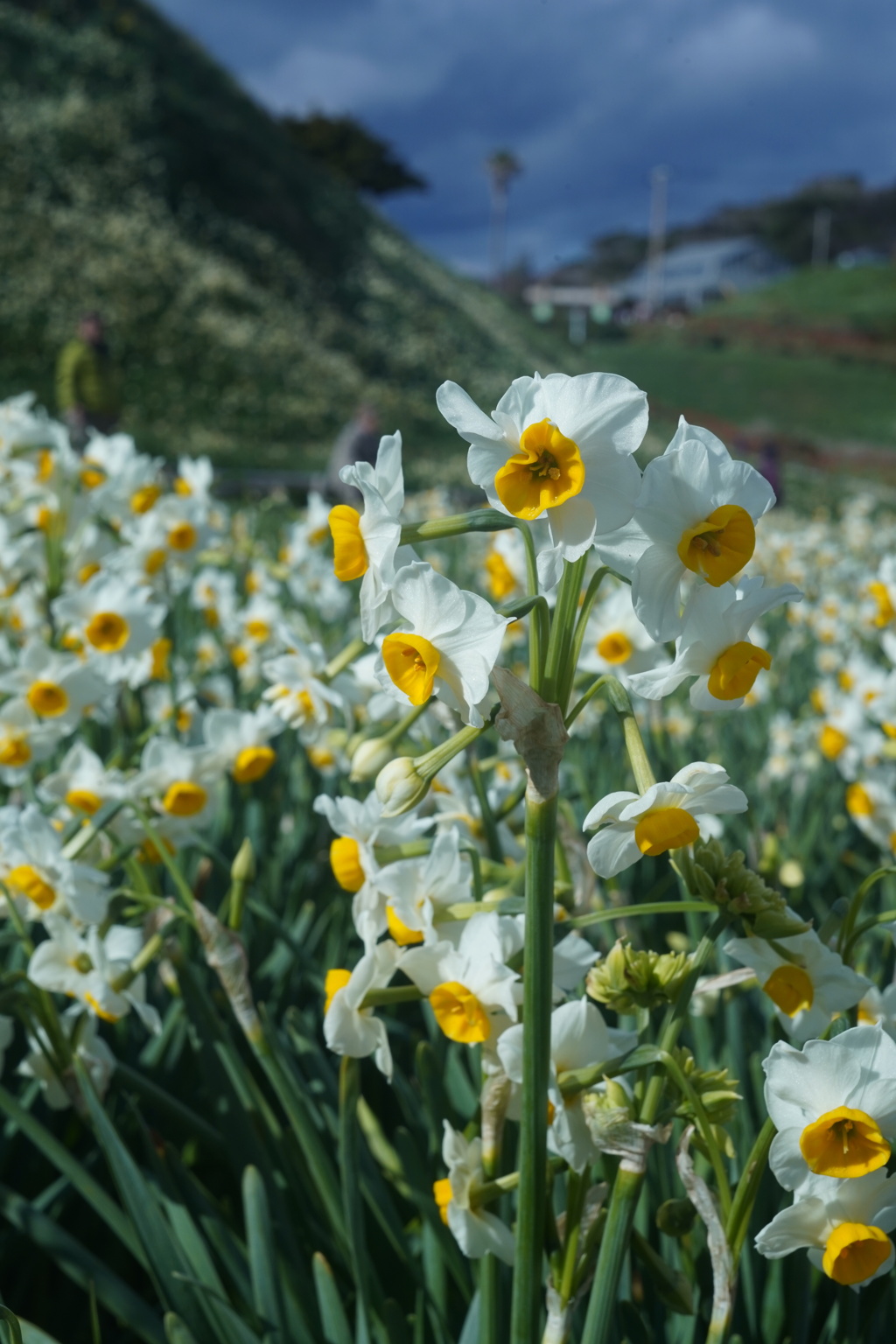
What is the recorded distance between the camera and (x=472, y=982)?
2.55 ft

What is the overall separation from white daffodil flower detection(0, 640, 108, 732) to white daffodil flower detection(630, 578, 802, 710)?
1164 millimetres

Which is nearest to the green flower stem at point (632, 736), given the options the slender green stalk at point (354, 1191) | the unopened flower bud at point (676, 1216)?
the unopened flower bud at point (676, 1216)

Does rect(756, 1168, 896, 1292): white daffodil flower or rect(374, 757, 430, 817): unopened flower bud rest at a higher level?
rect(374, 757, 430, 817): unopened flower bud

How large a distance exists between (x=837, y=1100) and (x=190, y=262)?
18616mm

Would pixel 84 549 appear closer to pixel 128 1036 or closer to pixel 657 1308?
pixel 128 1036

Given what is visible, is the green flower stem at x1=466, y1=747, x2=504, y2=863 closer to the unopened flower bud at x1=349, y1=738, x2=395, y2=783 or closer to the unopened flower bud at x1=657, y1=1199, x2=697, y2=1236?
the unopened flower bud at x1=349, y1=738, x2=395, y2=783

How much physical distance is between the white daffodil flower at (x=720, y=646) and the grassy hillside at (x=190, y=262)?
13378 mm

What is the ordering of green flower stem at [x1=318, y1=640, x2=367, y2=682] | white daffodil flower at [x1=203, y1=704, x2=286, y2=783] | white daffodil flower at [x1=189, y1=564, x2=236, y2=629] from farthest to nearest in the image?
white daffodil flower at [x1=189, y1=564, x2=236, y2=629]
white daffodil flower at [x1=203, y1=704, x2=286, y2=783]
green flower stem at [x1=318, y1=640, x2=367, y2=682]

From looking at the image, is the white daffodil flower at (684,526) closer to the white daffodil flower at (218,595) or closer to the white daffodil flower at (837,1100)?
the white daffodil flower at (837,1100)

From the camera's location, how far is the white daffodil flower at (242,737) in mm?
1456

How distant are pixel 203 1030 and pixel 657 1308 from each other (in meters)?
0.55

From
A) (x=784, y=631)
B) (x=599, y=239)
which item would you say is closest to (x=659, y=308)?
(x=599, y=239)

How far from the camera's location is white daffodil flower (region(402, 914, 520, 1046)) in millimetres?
759

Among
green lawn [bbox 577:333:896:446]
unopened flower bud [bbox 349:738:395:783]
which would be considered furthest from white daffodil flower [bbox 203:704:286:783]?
green lawn [bbox 577:333:896:446]
